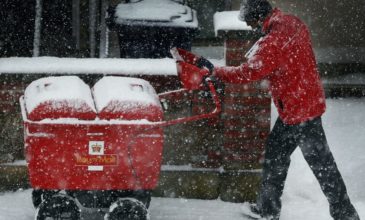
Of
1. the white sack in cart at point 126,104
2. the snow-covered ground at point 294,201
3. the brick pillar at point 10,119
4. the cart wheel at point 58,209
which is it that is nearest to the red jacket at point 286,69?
the white sack in cart at point 126,104

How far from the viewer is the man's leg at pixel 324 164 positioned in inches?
193

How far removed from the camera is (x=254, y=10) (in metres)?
4.88

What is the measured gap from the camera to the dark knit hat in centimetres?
488

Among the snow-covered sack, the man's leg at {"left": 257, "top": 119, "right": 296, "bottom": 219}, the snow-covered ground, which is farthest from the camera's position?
the snow-covered ground

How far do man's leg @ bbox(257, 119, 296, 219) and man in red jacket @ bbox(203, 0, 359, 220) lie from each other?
3cm

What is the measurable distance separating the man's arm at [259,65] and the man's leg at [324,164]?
1.76ft

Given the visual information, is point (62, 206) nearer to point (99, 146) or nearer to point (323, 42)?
point (99, 146)

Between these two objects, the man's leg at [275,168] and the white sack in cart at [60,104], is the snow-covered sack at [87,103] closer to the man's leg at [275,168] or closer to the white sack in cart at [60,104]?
the white sack in cart at [60,104]

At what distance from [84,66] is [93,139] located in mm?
1149

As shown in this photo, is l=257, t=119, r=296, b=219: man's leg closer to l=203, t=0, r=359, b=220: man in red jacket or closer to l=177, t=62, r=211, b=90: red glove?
l=203, t=0, r=359, b=220: man in red jacket

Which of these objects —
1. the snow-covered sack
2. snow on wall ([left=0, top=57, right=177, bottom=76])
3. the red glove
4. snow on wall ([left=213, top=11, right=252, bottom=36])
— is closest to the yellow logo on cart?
the snow-covered sack

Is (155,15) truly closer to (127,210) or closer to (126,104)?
(126,104)

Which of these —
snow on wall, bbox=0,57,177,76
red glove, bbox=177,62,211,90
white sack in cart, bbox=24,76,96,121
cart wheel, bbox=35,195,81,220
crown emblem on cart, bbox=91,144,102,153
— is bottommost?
cart wheel, bbox=35,195,81,220

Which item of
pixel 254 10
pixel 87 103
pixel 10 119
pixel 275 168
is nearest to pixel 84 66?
pixel 10 119
